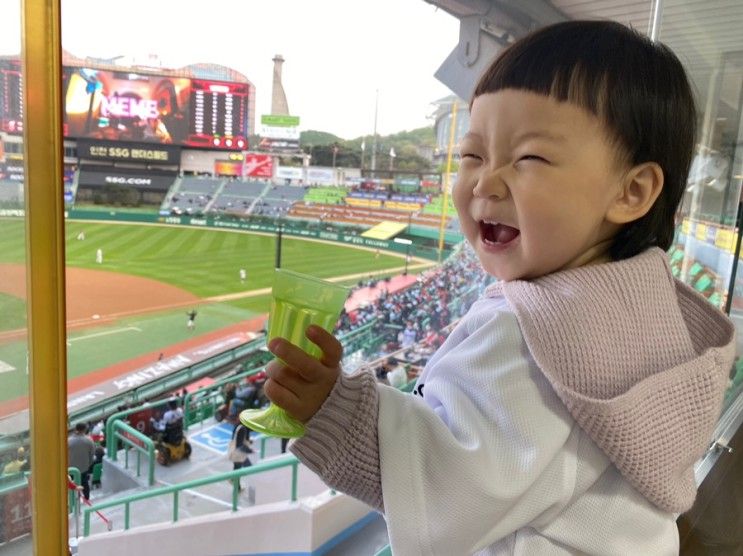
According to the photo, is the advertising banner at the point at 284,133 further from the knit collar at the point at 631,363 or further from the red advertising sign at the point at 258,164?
the knit collar at the point at 631,363

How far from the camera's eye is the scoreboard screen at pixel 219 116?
3.54m

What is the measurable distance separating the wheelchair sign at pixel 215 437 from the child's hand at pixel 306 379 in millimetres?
5287

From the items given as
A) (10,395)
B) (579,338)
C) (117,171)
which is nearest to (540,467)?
(579,338)

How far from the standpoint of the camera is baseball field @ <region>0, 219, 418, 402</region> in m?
0.62

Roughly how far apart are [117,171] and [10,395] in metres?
2.32

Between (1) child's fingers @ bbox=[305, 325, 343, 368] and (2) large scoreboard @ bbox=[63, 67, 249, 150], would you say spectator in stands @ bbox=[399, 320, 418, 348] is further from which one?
(1) child's fingers @ bbox=[305, 325, 343, 368]

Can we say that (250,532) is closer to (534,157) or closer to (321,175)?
(321,175)

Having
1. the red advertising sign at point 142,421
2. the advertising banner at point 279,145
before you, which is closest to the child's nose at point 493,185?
the advertising banner at point 279,145

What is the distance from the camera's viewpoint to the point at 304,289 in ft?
1.71

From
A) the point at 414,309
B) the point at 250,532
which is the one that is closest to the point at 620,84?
the point at 250,532

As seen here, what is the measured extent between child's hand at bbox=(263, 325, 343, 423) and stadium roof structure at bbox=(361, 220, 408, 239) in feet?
16.5

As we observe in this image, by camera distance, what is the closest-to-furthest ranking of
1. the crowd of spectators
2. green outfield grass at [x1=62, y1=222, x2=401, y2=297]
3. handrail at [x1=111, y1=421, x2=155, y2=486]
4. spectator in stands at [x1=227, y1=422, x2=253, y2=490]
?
handrail at [x1=111, y1=421, x2=155, y2=486]
green outfield grass at [x1=62, y1=222, x2=401, y2=297]
spectator in stands at [x1=227, y1=422, x2=253, y2=490]
the crowd of spectators

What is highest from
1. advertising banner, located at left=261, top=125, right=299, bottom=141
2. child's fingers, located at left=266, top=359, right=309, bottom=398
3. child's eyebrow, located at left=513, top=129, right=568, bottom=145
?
advertising banner, located at left=261, top=125, right=299, bottom=141

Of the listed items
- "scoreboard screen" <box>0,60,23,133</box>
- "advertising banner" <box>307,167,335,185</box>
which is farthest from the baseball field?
"advertising banner" <box>307,167,335,185</box>
